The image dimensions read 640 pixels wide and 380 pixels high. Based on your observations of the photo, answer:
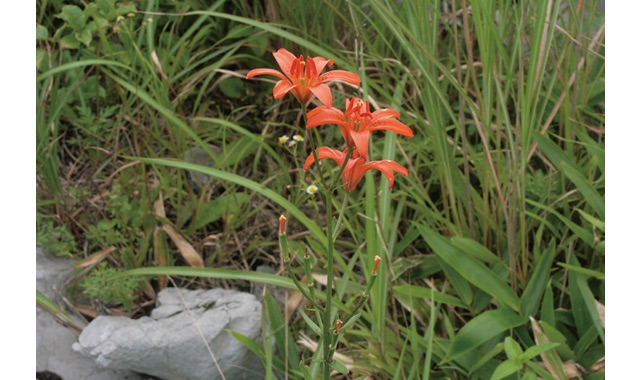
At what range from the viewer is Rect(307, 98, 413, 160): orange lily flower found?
31.9 inches

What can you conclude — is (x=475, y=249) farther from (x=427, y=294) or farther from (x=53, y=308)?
(x=53, y=308)

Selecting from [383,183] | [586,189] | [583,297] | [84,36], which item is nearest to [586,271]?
[583,297]

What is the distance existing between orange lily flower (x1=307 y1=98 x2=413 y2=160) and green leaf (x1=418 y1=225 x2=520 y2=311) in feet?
2.43

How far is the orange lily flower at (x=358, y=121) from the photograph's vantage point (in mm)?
810

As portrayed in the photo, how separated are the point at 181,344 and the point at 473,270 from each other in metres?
0.65

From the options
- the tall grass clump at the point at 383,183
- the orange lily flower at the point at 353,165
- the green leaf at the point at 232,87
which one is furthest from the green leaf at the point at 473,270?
the green leaf at the point at 232,87

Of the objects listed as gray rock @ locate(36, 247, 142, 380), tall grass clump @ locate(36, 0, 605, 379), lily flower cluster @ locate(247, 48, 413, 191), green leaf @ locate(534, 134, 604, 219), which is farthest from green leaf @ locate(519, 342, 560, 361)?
gray rock @ locate(36, 247, 142, 380)

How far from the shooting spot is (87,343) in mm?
1641

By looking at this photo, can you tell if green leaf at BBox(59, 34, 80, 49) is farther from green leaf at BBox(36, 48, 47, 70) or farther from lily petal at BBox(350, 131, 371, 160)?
lily petal at BBox(350, 131, 371, 160)

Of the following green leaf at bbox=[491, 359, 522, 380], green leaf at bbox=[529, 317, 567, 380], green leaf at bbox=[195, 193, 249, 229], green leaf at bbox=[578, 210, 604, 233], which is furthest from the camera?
green leaf at bbox=[195, 193, 249, 229]

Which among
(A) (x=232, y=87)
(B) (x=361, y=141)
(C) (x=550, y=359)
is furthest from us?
(A) (x=232, y=87)

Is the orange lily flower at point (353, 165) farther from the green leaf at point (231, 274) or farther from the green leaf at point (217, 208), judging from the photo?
the green leaf at point (217, 208)

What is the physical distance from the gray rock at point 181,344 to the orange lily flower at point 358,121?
2.99 ft

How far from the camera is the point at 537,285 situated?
4.98 feet
